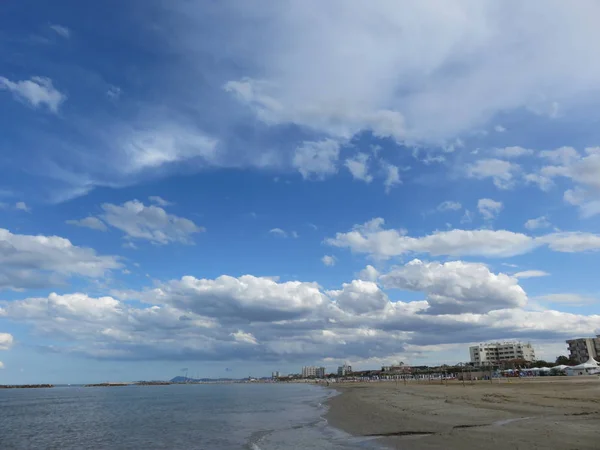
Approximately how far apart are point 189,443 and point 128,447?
3.92 metres

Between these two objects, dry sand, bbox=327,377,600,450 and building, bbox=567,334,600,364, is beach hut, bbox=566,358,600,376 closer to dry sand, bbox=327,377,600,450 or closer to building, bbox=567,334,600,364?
dry sand, bbox=327,377,600,450

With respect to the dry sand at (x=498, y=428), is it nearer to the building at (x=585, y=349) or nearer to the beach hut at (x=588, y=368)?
the beach hut at (x=588, y=368)

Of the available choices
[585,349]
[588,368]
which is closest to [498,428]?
[588,368]

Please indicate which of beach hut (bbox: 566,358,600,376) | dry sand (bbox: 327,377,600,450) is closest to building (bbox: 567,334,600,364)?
beach hut (bbox: 566,358,600,376)

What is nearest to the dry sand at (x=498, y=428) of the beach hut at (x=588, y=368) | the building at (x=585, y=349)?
the beach hut at (x=588, y=368)

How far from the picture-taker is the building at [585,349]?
6432 inches

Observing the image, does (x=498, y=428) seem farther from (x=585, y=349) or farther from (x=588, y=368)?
(x=585, y=349)

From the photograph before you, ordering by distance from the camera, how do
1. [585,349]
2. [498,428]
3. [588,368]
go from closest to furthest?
1. [498,428]
2. [588,368]
3. [585,349]

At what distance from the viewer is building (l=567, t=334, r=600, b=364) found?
163m

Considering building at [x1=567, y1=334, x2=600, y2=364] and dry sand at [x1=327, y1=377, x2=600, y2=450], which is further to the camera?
building at [x1=567, y1=334, x2=600, y2=364]

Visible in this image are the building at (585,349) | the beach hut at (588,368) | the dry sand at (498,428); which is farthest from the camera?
the building at (585,349)

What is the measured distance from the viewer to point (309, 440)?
2450 cm

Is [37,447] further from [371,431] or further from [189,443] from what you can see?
[371,431]

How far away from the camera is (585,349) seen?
544ft
